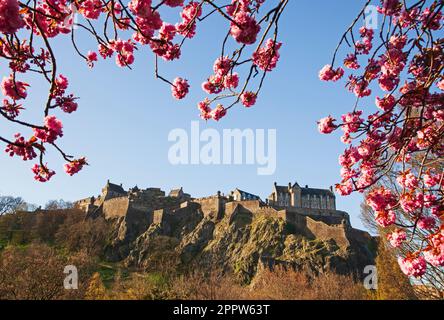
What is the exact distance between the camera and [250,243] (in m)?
43.3

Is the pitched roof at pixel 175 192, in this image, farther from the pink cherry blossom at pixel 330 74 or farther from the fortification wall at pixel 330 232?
the pink cherry blossom at pixel 330 74

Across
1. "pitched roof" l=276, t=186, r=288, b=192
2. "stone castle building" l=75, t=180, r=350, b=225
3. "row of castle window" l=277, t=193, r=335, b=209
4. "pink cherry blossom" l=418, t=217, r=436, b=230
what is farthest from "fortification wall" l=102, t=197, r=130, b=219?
"pink cherry blossom" l=418, t=217, r=436, b=230

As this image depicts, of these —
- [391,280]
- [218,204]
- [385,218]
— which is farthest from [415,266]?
[218,204]

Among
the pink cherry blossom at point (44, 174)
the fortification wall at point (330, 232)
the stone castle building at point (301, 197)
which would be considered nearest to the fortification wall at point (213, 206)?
the fortification wall at point (330, 232)

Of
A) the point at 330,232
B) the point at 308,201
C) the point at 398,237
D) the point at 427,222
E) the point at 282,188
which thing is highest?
the point at 282,188

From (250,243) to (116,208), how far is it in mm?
20085

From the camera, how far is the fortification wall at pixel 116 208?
51.1 metres

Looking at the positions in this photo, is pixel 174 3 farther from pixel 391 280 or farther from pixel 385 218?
pixel 391 280

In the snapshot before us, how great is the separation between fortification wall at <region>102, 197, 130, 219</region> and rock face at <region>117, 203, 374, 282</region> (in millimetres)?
4758

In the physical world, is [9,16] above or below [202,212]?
below

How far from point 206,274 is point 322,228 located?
13.6m

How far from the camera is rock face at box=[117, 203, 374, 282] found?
37688 millimetres
